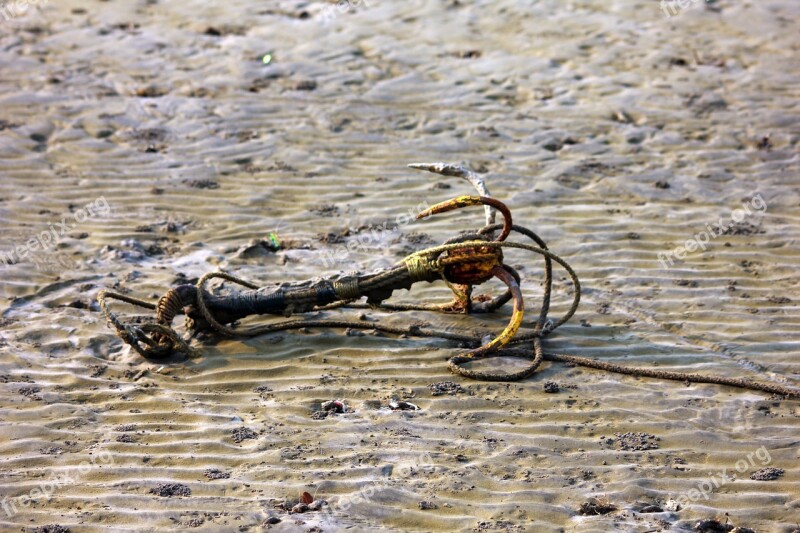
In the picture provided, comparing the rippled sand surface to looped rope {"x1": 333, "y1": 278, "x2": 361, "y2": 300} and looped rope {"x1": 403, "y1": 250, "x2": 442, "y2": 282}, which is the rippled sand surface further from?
looped rope {"x1": 403, "y1": 250, "x2": 442, "y2": 282}

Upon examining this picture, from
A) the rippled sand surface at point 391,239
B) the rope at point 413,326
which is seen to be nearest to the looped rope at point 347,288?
the rope at point 413,326

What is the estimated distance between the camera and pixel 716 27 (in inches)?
374

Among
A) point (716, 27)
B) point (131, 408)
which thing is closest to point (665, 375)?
point (131, 408)

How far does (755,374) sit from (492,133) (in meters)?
3.53

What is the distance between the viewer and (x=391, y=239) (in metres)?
6.21

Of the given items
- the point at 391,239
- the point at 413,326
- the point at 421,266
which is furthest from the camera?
the point at 391,239

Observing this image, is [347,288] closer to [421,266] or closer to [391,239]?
[421,266]

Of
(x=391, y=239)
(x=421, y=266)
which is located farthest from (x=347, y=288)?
(x=391, y=239)

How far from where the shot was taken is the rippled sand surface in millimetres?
3867

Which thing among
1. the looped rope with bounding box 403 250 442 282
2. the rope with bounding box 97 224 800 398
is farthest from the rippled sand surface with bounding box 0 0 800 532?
the looped rope with bounding box 403 250 442 282

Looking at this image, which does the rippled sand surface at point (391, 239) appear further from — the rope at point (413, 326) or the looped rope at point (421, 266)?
the looped rope at point (421, 266)

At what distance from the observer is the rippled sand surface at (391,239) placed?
387 cm

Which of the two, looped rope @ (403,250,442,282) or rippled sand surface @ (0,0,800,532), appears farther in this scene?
looped rope @ (403,250,442,282)

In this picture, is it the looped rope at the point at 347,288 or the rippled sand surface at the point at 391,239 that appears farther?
the looped rope at the point at 347,288
